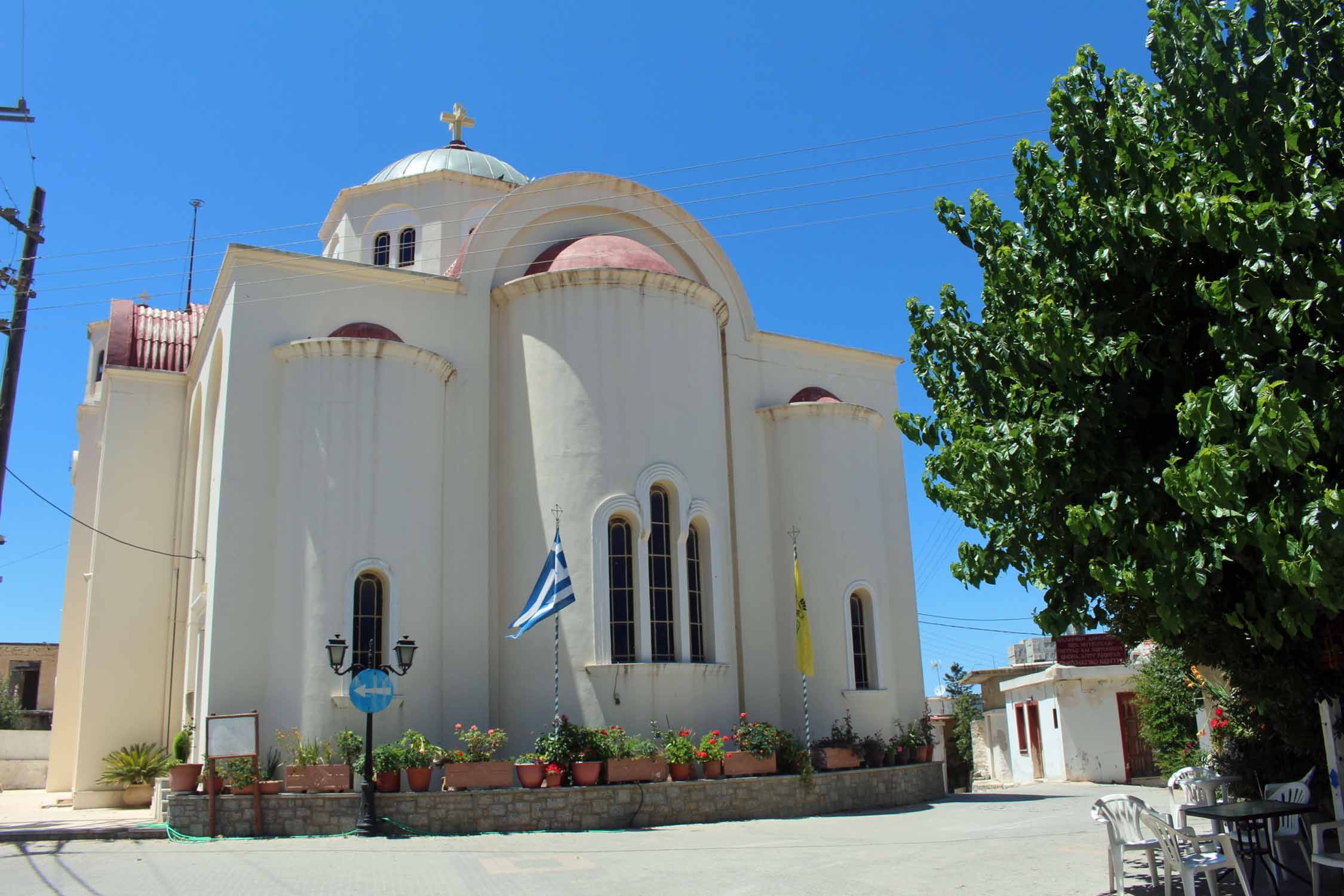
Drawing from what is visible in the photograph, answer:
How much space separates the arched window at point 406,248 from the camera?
81.8 feet

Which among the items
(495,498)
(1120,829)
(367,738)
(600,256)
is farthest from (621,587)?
(1120,829)

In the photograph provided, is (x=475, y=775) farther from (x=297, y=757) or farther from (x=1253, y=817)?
(x=1253, y=817)

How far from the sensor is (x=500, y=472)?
18.9m

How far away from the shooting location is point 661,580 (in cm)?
1856

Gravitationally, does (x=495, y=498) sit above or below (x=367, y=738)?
above

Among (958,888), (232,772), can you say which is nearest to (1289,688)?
(958,888)

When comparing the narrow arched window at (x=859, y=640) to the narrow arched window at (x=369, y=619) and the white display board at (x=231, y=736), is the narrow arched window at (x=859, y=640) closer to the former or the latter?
the narrow arched window at (x=369, y=619)

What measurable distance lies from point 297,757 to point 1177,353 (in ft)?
41.1

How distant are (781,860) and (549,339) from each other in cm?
1014

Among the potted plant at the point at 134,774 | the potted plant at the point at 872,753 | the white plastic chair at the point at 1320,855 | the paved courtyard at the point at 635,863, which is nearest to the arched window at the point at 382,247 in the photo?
the potted plant at the point at 134,774

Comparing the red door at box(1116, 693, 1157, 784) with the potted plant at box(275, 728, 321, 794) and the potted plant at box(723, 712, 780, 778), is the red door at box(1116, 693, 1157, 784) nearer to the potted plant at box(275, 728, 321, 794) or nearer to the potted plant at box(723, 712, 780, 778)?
the potted plant at box(723, 712, 780, 778)

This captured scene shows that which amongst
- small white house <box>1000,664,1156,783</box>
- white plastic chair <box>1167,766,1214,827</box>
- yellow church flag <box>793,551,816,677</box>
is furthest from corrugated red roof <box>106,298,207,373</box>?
small white house <box>1000,664,1156,783</box>

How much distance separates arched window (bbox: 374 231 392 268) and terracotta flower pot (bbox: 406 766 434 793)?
44.6ft

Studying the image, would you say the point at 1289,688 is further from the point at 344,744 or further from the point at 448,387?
the point at 448,387
